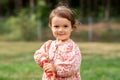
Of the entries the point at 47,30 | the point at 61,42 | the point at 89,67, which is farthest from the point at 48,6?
the point at 61,42

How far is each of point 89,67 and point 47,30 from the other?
1856 centimetres

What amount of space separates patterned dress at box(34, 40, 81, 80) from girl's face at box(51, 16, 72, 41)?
10 cm

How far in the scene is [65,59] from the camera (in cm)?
472

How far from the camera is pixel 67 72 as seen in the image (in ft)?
15.3

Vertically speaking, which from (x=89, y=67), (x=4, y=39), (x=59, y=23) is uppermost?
(x=59, y=23)

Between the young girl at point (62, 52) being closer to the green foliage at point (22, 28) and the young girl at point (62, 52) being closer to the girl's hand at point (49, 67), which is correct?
the girl's hand at point (49, 67)

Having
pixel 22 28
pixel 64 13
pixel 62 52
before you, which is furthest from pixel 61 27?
pixel 22 28

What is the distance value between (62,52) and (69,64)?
184mm

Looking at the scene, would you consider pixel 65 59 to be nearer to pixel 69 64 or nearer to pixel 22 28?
pixel 69 64

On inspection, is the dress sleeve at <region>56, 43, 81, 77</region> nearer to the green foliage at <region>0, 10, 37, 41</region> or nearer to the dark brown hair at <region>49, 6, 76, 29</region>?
the dark brown hair at <region>49, 6, 76, 29</region>

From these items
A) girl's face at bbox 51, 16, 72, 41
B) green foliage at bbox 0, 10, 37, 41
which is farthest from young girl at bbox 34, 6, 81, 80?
green foliage at bbox 0, 10, 37, 41

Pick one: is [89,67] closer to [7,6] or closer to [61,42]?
[61,42]

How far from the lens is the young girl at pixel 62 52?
4.67 meters

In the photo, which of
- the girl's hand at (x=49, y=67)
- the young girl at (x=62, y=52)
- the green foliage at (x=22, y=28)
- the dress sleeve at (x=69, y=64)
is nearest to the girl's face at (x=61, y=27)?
the young girl at (x=62, y=52)
